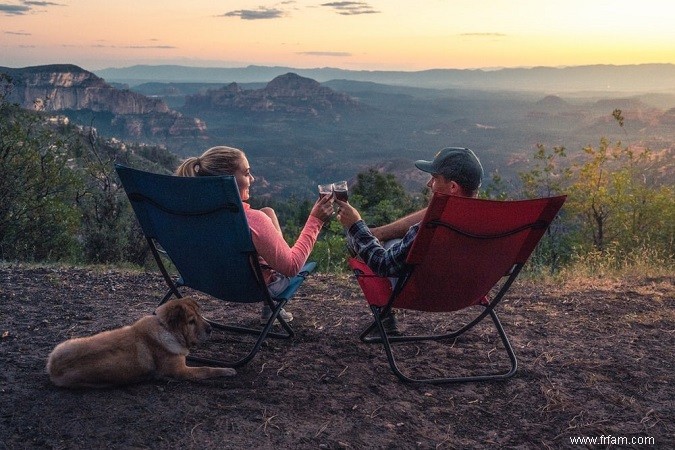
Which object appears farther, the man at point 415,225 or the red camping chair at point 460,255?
the man at point 415,225

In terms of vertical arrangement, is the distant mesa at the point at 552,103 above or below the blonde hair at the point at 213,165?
above

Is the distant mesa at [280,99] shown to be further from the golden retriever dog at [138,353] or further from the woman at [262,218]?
the golden retriever dog at [138,353]

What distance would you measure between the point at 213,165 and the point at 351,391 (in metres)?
1.35

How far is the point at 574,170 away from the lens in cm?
1634

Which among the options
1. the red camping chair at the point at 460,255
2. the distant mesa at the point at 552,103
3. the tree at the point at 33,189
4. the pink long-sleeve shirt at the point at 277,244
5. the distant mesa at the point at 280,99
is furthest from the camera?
the distant mesa at the point at 280,99

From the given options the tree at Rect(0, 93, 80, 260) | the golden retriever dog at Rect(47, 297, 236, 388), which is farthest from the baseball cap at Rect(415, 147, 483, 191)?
the tree at Rect(0, 93, 80, 260)

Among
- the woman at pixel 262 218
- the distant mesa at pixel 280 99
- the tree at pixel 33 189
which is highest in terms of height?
the distant mesa at pixel 280 99

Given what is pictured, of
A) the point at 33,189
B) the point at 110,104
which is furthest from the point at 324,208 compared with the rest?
the point at 110,104

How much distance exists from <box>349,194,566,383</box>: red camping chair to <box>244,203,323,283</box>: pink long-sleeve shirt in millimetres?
323

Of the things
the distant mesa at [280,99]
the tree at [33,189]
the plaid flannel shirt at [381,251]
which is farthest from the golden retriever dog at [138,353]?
the distant mesa at [280,99]

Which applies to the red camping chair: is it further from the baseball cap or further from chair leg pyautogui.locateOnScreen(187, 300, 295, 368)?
chair leg pyautogui.locateOnScreen(187, 300, 295, 368)

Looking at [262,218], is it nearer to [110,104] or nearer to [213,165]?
[213,165]

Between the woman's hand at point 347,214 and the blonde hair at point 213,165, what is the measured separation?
0.58m

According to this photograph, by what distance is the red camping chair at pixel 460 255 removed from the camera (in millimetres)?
2871
